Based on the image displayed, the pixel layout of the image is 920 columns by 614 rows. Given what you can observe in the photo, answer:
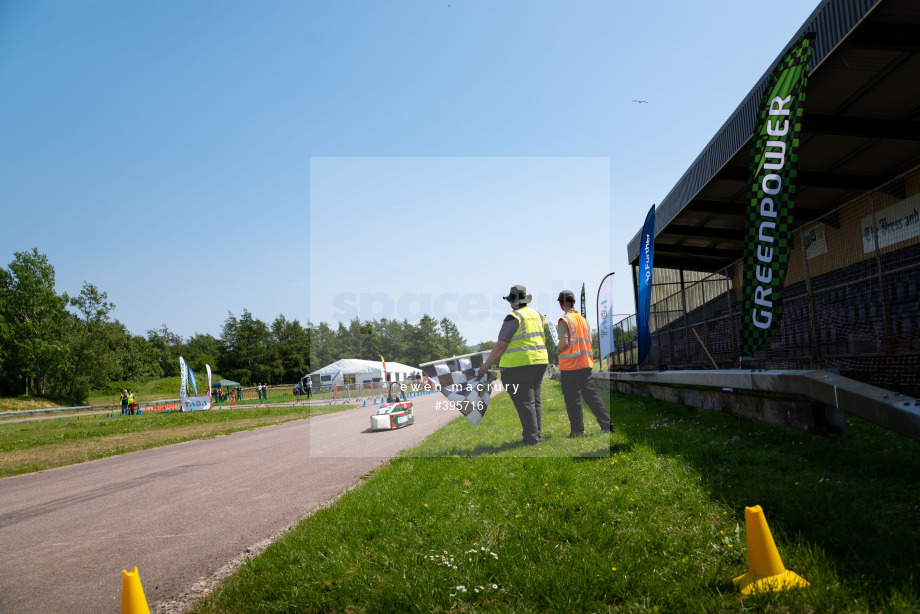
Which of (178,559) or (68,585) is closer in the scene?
(68,585)

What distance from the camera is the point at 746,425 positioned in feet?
23.6

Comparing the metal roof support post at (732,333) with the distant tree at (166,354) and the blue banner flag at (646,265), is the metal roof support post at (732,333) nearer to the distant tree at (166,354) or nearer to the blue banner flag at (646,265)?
the blue banner flag at (646,265)

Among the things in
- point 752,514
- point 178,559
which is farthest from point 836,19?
point 178,559

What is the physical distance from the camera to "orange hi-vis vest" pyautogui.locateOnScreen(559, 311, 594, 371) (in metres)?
7.86

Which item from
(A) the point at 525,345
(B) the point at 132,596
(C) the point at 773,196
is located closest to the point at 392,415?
(A) the point at 525,345

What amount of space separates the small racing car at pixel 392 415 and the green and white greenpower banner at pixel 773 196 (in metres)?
9.56

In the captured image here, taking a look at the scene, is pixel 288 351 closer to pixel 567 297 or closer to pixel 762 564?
pixel 567 297

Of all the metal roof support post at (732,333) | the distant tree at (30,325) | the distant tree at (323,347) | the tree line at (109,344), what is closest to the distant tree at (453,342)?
the tree line at (109,344)

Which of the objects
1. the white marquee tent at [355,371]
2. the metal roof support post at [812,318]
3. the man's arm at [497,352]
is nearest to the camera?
the metal roof support post at [812,318]

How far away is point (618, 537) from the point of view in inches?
144

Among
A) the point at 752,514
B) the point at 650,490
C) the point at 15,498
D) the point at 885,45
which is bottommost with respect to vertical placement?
the point at 15,498

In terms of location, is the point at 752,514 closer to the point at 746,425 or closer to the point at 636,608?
the point at 636,608

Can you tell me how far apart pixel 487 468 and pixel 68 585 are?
12.8 ft

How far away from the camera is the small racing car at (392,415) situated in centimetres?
1403
